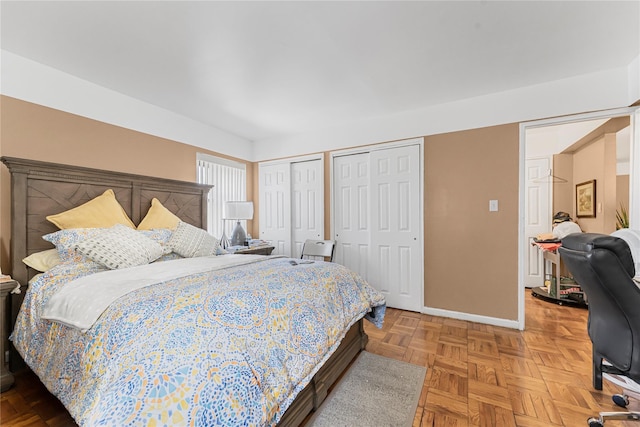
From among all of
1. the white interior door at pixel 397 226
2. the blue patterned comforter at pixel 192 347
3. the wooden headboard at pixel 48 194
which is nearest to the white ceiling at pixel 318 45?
the white interior door at pixel 397 226

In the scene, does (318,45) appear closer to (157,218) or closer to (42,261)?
(157,218)

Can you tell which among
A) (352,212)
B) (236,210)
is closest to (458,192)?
(352,212)

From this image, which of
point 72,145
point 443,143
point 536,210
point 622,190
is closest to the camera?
point 72,145

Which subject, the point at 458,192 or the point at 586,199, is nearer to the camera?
the point at 458,192

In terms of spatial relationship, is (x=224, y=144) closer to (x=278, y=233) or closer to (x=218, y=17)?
(x=278, y=233)

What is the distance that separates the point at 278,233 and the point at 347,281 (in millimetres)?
2494

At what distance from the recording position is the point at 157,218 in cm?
281

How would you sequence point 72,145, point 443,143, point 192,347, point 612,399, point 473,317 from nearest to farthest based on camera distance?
point 192,347, point 612,399, point 72,145, point 473,317, point 443,143

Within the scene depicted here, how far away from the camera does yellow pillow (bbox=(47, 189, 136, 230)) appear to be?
2.19 meters

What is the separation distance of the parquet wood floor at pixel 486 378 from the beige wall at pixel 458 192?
421 mm

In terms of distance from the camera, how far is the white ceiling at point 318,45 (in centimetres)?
172

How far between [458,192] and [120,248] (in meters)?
3.39

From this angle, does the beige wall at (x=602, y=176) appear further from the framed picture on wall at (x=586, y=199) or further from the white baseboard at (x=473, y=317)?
the white baseboard at (x=473, y=317)

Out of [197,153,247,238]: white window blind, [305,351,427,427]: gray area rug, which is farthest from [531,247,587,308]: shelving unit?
[197,153,247,238]: white window blind
